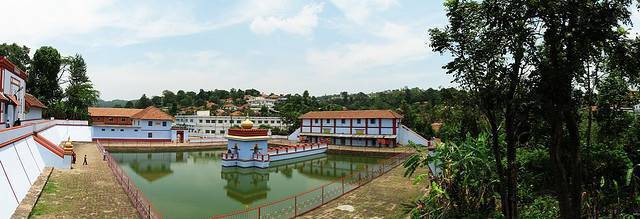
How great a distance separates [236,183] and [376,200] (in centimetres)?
984

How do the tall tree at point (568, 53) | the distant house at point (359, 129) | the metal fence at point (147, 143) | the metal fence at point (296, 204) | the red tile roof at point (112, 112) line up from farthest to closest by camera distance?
the red tile roof at point (112, 112)
the distant house at point (359, 129)
the metal fence at point (147, 143)
the metal fence at point (296, 204)
the tall tree at point (568, 53)

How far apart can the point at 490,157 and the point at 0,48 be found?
51.1m

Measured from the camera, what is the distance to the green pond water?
1583 centimetres

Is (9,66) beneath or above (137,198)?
above

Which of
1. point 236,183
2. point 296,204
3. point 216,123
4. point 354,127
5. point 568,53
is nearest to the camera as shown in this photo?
point 568,53

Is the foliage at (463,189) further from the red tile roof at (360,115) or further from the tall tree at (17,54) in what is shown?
the tall tree at (17,54)

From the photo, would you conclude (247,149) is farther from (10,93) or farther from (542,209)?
(542,209)

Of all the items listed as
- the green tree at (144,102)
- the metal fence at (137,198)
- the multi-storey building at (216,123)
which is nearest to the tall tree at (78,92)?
the multi-storey building at (216,123)

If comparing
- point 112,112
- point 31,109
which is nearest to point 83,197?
point 31,109

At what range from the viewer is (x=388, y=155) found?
33.9 m

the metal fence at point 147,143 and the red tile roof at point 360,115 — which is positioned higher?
the red tile roof at point 360,115

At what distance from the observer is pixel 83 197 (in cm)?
1327

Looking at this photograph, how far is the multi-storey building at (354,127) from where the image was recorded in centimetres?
3822

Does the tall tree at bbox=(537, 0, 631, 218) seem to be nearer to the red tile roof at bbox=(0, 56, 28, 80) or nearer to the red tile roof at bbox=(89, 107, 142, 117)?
the red tile roof at bbox=(0, 56, 28, 80)
